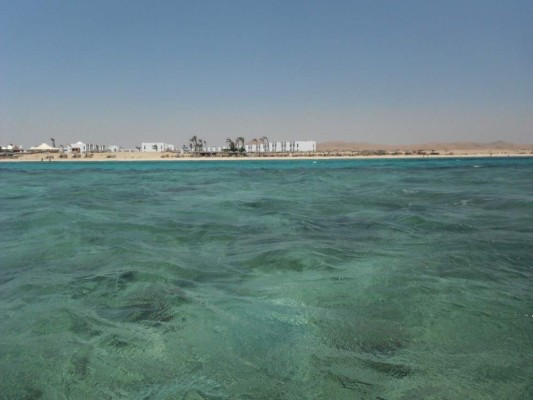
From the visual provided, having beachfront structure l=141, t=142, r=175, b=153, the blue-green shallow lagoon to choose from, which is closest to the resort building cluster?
beachfront structure l=141, t=142, r=175, b=153

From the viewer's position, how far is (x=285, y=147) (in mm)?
157875

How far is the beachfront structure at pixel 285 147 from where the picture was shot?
495 ft

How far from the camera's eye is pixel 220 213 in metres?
12.5

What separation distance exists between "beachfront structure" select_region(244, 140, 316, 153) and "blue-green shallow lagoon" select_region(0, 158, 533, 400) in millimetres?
143253

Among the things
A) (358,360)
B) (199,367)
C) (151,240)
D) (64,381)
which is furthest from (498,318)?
(151,240)

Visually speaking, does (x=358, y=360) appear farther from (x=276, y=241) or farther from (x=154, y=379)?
(x=276, y=241)

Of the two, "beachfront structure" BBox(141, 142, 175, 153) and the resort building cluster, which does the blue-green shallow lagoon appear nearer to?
the resort building cluster

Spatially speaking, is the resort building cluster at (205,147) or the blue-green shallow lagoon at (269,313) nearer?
the blue-green shallow lagoon at (269,313)

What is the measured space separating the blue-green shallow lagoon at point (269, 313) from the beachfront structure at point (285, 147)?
143253 millimetres

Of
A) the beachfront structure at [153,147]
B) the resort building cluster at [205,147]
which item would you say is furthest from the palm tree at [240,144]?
the beachfront structure at [153,147]

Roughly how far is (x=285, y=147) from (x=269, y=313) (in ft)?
509

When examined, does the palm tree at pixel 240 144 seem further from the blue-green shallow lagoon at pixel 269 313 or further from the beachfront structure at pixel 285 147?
the blue-green shallow lagoon at pixel 269 313

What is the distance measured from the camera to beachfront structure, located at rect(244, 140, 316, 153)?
151 metres

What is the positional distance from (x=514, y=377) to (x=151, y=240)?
696 centimetres
